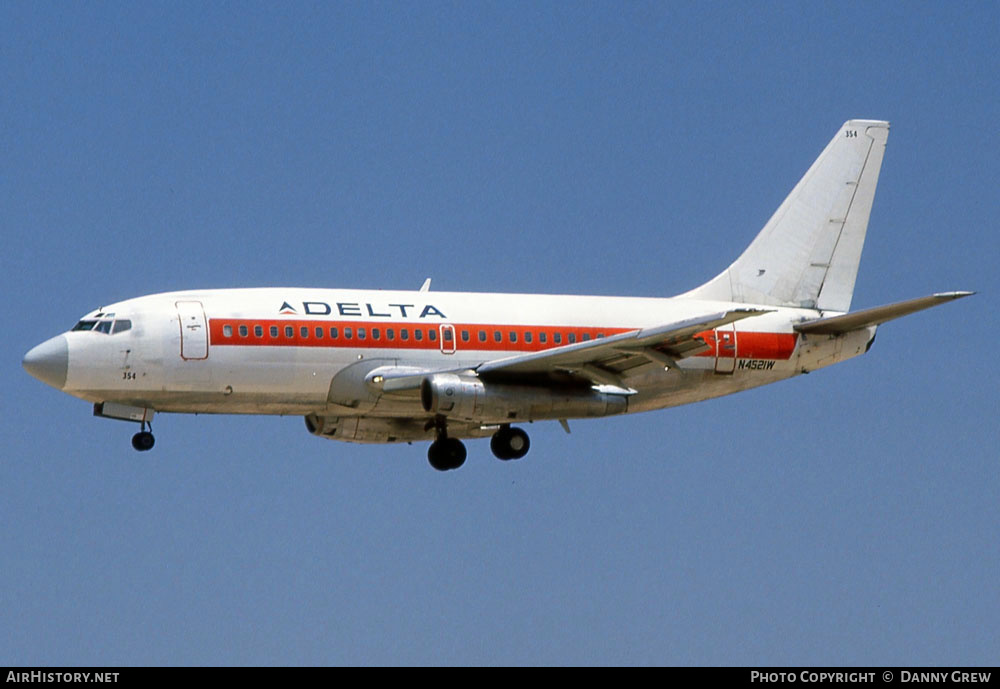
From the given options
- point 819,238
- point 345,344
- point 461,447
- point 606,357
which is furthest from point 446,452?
point 819,238

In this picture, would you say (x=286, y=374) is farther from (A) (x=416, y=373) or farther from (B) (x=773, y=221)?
(B) (x=773, y=221)

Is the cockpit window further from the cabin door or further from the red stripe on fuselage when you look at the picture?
the red stripe on fuselage

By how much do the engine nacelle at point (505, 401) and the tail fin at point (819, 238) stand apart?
718cm

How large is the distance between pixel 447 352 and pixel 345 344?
3.06 meters

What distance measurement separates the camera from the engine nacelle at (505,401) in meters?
52.8

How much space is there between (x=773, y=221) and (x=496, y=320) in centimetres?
1102

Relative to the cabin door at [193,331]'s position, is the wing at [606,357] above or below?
below

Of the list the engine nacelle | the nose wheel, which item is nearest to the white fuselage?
the engine nacelle

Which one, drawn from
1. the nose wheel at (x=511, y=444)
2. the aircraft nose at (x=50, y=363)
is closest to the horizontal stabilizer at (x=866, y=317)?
the nose wheel at (x=511, y=444)

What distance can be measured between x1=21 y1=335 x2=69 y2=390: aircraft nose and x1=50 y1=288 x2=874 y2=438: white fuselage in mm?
205

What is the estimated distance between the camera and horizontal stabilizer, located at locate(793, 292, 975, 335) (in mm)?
52500

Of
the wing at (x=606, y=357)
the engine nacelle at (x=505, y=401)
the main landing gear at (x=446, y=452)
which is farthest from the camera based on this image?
the main landing gear at (x=446, y=452)

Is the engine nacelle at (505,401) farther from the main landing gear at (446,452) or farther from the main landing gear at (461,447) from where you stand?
the main landing gear at (446,452)
